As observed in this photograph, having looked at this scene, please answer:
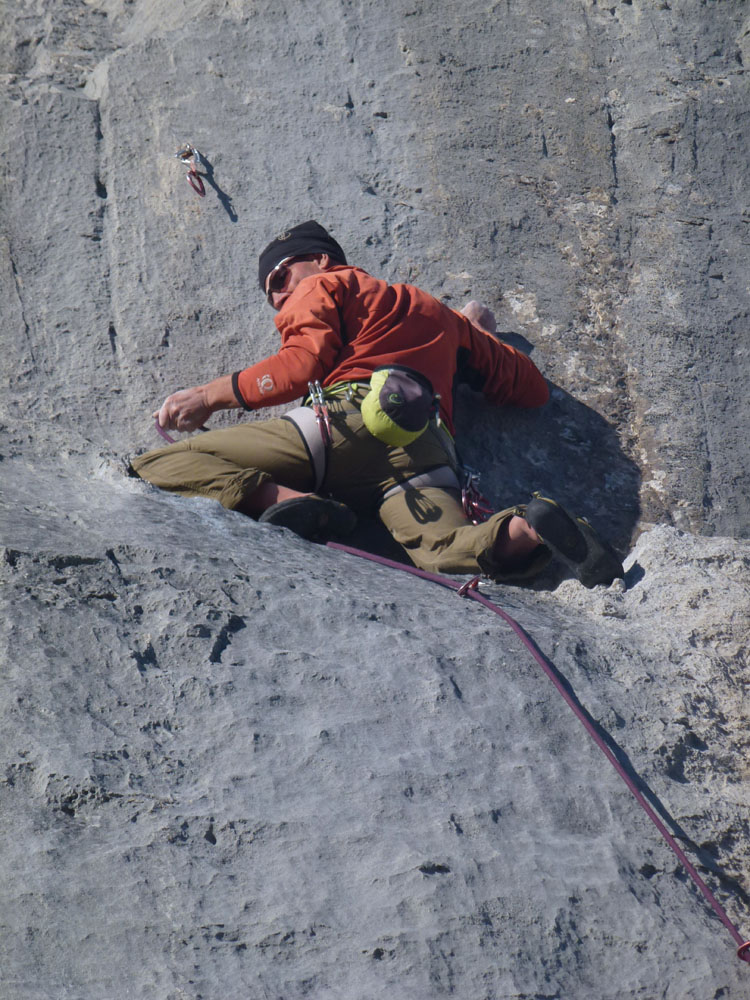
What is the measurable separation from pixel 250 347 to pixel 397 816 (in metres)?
2.19

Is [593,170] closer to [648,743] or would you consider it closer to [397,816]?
[648,743]

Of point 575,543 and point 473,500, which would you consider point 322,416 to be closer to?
point 473,500

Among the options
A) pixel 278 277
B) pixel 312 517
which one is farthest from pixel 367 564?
pixel 278 277

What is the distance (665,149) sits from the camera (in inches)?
168

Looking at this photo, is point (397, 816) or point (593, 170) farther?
point (593, 170)

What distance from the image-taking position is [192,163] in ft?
14.0

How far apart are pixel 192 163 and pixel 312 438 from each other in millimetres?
1622

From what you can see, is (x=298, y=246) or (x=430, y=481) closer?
(x=430, y=481)

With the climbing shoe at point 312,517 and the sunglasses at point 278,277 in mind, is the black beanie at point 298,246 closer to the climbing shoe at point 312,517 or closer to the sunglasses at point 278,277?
the sunglasses at point 278,277

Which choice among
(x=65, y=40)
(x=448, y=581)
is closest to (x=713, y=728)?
(x=448, y=581)

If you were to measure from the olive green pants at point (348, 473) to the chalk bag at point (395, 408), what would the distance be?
8cm

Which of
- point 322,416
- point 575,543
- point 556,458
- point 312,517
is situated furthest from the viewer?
point 556,458

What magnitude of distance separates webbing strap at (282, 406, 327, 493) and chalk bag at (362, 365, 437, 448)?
0.51 feet

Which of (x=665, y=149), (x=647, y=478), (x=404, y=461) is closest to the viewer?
(x=404, y=461)
